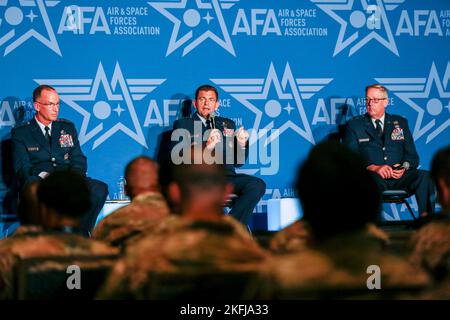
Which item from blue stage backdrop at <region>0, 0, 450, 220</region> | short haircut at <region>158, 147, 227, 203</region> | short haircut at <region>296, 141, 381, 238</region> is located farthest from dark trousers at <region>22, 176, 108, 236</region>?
short haircut at <region>296, 141, 381, 238</region>

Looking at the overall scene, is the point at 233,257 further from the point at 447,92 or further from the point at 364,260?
the point at 447,92

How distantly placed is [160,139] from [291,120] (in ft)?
4.46

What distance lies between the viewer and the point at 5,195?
6.72m

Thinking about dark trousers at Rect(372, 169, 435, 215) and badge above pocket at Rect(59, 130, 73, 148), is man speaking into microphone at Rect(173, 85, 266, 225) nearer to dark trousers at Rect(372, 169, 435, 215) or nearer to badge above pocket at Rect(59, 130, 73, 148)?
badge above pocket at Rect(59, 130, 73, 148)

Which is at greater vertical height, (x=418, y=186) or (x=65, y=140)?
(x=65, y=140)

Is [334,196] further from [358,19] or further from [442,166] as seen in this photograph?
[358,19]

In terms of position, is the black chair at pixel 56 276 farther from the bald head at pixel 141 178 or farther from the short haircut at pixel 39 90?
the short haircut at pixel 39 90

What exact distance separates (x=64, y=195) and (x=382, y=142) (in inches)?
182

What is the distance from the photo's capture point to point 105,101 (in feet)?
22.9

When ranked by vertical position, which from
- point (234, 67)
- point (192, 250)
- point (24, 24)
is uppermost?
point (24, 24)

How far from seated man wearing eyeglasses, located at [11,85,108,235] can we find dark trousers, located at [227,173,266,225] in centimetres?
117

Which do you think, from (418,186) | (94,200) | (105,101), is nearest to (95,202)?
(94,200)

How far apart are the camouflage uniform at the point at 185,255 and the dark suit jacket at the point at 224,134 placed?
14.8 feet

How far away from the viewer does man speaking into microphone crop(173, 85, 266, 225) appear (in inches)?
249
